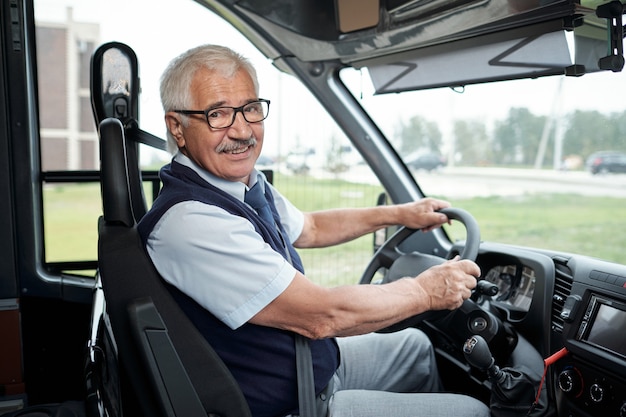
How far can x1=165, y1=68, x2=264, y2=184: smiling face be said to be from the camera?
150cm

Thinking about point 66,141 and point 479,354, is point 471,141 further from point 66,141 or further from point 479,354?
point 479,354

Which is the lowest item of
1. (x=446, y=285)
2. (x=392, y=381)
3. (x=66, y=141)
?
(x=392, y=381)

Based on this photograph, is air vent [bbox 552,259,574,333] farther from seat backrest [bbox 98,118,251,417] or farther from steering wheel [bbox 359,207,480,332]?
seat backrest [bbox 98,118,251,417]

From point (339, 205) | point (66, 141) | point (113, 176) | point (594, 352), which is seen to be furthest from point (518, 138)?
point (113, 176)

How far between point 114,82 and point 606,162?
347cm

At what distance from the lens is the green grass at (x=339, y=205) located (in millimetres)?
2564

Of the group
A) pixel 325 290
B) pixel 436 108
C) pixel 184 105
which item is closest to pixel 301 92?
pixel 184 105

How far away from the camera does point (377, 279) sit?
2.30m

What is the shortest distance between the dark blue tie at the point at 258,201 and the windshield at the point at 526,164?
2.05m

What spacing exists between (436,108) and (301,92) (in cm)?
240

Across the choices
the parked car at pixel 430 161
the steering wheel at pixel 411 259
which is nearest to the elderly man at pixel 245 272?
the steering wheel at pixel 411 259

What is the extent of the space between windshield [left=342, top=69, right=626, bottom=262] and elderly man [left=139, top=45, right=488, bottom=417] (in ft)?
6.75

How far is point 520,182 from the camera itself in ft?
16.1

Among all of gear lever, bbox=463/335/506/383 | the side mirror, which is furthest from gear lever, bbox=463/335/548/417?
the side mirror
